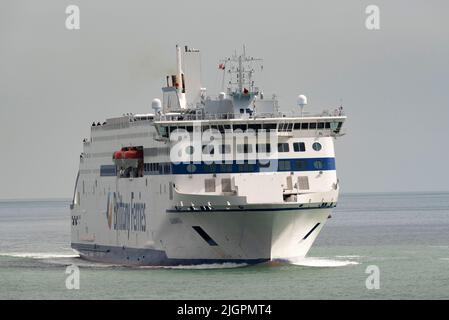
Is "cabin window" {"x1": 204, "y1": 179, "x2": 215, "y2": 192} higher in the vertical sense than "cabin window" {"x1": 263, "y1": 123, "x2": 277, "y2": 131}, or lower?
lower

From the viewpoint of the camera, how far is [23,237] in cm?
10888

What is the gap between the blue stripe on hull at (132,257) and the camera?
204 ft

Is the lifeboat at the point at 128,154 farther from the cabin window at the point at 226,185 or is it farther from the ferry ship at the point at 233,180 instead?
the cabin window at the point at 226,185

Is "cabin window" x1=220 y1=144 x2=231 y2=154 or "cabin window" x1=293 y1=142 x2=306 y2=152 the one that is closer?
"cabin window" x1=220 y1=144 x2=231 y2=154

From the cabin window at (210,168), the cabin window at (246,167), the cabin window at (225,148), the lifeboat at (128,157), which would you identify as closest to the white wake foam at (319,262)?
the cabin window at (246,167)

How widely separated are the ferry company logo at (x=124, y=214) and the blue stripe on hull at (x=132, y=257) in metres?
1.04

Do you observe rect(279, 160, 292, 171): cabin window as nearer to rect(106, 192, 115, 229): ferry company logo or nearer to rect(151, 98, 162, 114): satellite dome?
rect(151, 98, 162, 114): satellite dome

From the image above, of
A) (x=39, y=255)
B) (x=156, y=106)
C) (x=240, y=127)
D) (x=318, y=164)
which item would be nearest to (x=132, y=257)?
(x=156, y=106)

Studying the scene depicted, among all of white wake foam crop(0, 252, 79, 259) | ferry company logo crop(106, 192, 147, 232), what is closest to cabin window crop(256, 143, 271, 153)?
ferry company logo crop(106, 192, 147, 232)

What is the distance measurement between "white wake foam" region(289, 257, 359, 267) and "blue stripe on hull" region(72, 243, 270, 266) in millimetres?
3119

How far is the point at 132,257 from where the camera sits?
67.8 m

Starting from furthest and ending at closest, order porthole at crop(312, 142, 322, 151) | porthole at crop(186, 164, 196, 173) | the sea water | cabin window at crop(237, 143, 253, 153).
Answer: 1. porthole at crop(312, 142, 322, 151)
2. cabin window at crop(237, 143, 253, 153)
3. porthole at crop(186, 164, 196, 173)
4. the sea water

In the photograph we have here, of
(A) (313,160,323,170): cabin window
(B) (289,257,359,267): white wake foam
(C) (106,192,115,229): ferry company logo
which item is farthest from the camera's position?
(C) (106,192,115,229): ferry company logo

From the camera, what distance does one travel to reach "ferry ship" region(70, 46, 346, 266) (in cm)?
6103
